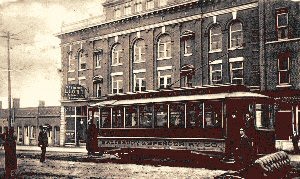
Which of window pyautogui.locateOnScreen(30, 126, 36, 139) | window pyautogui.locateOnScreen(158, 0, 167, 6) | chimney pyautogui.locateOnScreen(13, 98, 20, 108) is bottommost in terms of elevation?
window pyautogui.locateOnScreen(30, 126, 36, 139)

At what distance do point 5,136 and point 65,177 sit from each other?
2574 mm

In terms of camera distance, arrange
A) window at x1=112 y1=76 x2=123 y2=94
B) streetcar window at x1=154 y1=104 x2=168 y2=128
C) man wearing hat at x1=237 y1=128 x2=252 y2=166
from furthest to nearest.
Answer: window at x1=112 y1=76 x2=123 y2=94, streetcar window at x1=154 y1=104 x2=168 y2=128, man wearing hat at x1=237 y1=128 x2=252 y2=166

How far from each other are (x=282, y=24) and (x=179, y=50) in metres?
7.20

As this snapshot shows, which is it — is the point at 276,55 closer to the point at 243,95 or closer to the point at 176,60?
the point at 176,60

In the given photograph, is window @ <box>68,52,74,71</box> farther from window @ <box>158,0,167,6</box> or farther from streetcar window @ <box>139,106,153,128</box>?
streetcar window @ <box>139,106,153,128</box>

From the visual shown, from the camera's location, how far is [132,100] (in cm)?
2031

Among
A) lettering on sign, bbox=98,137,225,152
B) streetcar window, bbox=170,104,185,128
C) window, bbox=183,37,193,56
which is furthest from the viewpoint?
window, bbox=183,37,193,56

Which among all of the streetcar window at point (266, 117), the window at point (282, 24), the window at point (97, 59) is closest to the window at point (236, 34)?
the window at point (282, 24)

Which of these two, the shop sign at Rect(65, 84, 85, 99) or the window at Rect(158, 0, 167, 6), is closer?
the window at Rect(158, 0, 167, 6)

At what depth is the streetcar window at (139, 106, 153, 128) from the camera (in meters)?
19.1

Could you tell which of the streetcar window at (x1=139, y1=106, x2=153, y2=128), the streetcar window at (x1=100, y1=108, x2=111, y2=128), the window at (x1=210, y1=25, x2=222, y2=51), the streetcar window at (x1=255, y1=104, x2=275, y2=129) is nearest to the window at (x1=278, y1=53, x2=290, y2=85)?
the streetcar window at (x1=255, y1=104, x2=275, y2=129)

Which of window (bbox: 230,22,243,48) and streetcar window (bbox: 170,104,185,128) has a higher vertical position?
window (bbox: 230,22,243,48)

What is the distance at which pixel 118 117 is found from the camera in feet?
67.9

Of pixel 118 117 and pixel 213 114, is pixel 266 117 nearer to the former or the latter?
pixel 118 117
